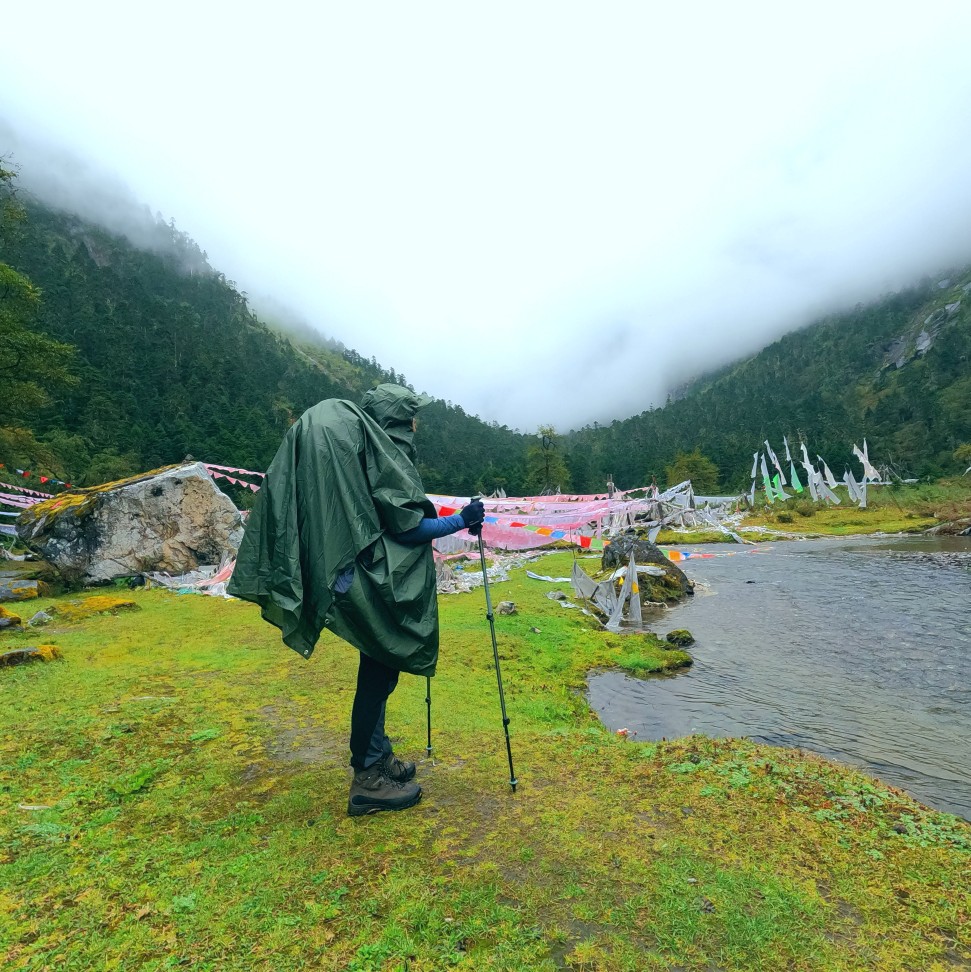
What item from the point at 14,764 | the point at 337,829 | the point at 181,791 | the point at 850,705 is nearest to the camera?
the point at 337,829

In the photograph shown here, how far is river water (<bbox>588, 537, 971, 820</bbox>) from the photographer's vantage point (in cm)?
630

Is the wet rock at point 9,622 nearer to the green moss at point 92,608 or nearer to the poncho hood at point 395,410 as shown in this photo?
the green moss at point 92,608

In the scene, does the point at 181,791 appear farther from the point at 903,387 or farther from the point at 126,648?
the point at 903,387

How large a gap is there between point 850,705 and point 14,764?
1005cm

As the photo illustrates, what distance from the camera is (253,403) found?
80.6 metres

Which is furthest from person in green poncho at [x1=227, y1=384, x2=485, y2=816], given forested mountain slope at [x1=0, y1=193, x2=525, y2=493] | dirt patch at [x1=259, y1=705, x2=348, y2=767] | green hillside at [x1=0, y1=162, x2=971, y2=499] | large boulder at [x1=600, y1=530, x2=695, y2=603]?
forested mountain slope at [x1=0, y1=193, x2=525, y2=493]

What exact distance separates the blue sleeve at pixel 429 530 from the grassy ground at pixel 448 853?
195 cm

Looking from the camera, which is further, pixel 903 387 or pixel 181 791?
pixel 903 387

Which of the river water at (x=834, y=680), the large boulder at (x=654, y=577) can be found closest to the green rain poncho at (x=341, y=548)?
the river water at (x=834, y=680)

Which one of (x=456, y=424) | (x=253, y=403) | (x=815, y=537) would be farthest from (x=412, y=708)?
(x=456, y=424)

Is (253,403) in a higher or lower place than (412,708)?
higher

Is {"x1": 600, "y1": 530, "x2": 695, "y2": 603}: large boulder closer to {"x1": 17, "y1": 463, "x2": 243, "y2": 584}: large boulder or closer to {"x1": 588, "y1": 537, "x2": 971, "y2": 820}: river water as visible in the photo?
{"x1": 588, "y1": 537, "x2": 971, "y2": 820}: river water

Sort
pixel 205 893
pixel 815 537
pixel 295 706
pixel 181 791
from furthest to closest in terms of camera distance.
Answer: pixel 815 537, pixel 295 706, pixel 181 791, pixel 205 893

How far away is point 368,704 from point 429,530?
1.33m
